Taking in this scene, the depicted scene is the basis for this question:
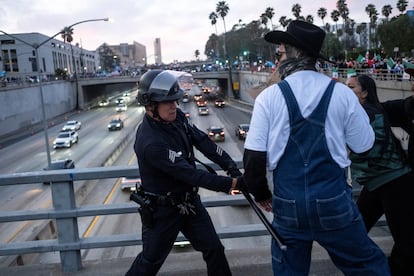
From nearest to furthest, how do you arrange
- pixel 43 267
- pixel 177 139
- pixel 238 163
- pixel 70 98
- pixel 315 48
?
pixel 315 48 < pixel 177 139 < pixel 238 163 < pixel 43 267 < pixel 70 98

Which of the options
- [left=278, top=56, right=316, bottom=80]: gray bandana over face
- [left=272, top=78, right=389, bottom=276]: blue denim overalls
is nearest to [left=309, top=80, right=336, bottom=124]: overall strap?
[left=272, top=78, right=389, bottom=276]: blue denim overalls

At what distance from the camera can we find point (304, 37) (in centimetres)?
247

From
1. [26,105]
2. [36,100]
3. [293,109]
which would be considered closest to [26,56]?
[36,100]

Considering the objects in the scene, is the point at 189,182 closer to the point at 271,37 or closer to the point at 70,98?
the point at 271,37

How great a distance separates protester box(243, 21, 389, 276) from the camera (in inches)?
92.9

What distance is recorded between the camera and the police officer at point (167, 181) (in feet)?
10.0

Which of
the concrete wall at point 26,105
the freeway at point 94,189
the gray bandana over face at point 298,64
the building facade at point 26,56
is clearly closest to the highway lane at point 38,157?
the freeway at point 94,189

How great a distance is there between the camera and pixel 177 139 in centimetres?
327

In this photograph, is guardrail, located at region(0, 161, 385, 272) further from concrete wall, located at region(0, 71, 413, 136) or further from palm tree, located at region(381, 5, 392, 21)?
palm tree, located at region(381, 5, 392, 21)

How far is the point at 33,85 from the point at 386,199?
55.4 meters

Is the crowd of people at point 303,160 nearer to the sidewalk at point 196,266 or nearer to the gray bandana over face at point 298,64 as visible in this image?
the gray bandana over face at point 298,64

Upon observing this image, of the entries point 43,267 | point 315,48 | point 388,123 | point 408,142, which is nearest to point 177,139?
point 315,48

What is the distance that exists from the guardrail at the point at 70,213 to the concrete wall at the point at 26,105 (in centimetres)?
4374

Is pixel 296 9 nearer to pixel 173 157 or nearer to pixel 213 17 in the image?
pixel 213 17
